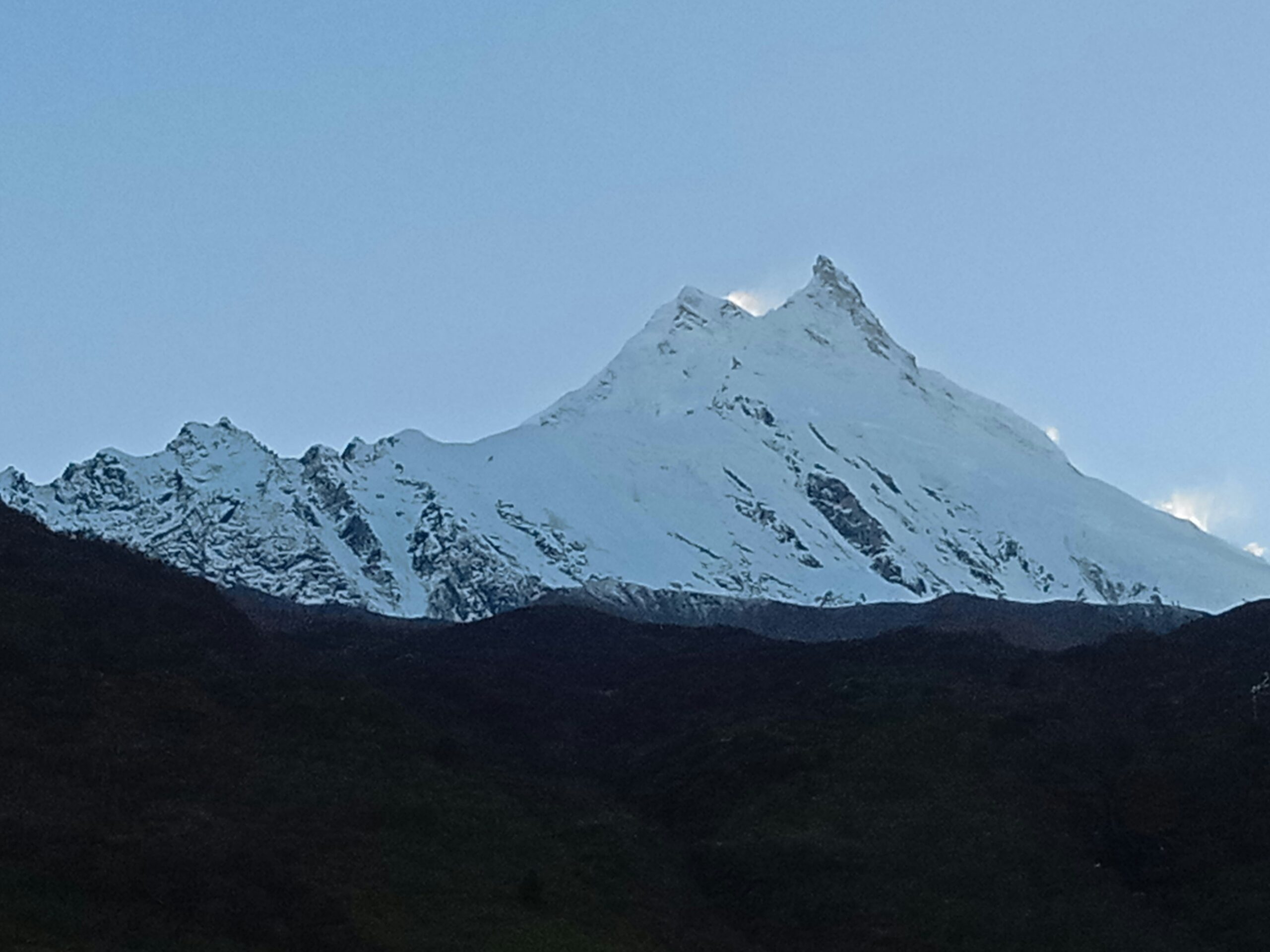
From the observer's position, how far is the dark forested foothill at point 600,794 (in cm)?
5547

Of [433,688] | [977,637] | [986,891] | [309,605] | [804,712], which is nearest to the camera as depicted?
[986,891]

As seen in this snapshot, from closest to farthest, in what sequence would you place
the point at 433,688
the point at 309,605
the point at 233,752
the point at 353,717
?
the point at 233,752 → the point at 353,717 → the point at 433,688 → the point at 309,605

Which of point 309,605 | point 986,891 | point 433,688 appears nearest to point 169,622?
point 433,688

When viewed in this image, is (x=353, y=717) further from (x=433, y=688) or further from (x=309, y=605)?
(x=309, y=605)

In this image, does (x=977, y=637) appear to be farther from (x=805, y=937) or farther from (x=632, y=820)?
(x=805, y=937)

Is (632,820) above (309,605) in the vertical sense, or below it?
below

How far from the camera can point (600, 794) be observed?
78.8 meters

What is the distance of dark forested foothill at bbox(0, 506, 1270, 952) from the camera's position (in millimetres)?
55469

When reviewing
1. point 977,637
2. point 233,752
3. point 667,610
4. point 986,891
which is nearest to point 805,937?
point 986,891

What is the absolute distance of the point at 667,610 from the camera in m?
172

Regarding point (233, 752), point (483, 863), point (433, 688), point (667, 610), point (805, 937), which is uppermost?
point (667, 610)

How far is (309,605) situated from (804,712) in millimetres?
88951

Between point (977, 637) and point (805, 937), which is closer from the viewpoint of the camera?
point (805, 937)

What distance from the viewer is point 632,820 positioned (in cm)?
7212
